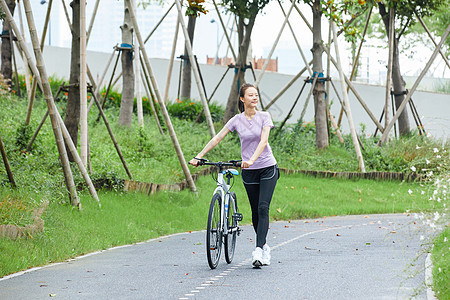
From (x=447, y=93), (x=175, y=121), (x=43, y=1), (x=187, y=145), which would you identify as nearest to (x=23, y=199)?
(x=187, y=145)

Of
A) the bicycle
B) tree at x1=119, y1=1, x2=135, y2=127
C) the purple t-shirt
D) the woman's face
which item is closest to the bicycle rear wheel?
the bicycle

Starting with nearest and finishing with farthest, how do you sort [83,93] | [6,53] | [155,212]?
1. [83,93]
2. [155,212]
3. [6,53]

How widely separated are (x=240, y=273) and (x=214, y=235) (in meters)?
0.47

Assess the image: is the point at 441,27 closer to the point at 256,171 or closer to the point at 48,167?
the point at 48,167

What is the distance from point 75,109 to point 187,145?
4.28 m

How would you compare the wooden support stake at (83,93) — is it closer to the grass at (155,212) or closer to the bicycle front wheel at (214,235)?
the grass at (155,212)

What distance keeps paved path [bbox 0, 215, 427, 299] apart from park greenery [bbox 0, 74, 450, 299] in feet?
1.25

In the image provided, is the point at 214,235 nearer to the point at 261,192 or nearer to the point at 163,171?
the point at 261,192

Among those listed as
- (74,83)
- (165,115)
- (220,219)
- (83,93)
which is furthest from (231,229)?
(74,83)

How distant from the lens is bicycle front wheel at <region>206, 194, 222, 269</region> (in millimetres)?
7168

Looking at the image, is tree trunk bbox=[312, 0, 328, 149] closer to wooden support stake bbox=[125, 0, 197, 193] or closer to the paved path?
wooden support stake bbox=[125, 0, 197, 193]

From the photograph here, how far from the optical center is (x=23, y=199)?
29.6 feet

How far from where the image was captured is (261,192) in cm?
768

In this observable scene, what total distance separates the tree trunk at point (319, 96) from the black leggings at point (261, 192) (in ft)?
35.0
